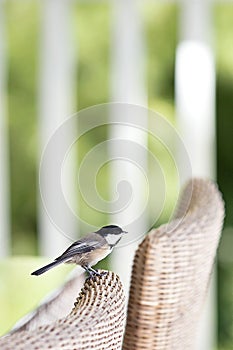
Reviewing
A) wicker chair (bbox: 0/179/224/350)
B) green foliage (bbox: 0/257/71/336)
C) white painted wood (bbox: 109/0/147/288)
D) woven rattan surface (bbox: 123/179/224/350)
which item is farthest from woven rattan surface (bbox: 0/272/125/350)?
white painted wood (bbox: 109/0/147/288)

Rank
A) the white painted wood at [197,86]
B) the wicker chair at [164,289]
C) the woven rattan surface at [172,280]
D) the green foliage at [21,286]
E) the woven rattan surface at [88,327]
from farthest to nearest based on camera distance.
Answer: the white painted wood at [197,86]
the green foliage at [21,286]
the woven rattan surface at [172,280]
the wicker chair at [164,289]
the woven rattan surface at [88,327]

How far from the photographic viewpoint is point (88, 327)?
0.78m

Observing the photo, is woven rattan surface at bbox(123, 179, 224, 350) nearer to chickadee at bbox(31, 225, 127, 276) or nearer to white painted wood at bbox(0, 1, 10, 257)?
chickadee at bbox(31, 225, 127, 276)

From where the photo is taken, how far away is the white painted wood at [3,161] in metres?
3.47

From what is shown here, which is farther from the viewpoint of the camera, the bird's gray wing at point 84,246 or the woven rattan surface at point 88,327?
the bird's gray wing at point 84,246

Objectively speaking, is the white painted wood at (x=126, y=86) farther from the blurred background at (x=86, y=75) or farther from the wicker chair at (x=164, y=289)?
the wicker chair at (x=164, y=289)

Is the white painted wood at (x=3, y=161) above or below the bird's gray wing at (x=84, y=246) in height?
below

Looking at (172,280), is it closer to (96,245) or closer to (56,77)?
(96,245)

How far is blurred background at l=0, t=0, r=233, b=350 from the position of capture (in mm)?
3475

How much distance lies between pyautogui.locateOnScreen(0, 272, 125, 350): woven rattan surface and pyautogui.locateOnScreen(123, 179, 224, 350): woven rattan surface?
219mm

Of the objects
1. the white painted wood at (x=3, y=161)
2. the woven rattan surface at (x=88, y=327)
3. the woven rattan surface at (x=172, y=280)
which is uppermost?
the woven rattan surface at (x=88, y=327)

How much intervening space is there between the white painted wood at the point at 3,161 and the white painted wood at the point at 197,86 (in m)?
0.66

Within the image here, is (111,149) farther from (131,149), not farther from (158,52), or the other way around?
(158,52)

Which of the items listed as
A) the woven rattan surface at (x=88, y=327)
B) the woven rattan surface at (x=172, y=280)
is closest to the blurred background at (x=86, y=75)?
the woven rattan surface at (x=172, y=280)
